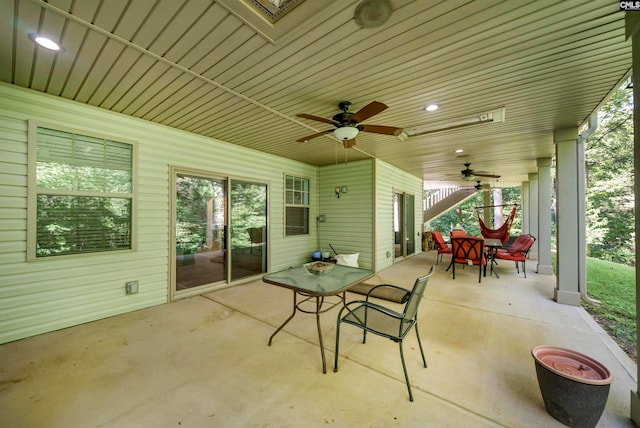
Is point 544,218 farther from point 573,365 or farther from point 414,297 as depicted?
point 414,297

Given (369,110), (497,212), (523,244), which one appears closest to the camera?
(369,110)

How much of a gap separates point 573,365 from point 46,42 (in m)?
4.82

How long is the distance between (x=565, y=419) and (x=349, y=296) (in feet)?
9.30

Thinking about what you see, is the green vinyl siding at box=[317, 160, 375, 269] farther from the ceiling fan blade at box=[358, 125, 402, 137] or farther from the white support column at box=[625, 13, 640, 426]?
the white support column at box=[625, 13, 640, 426]

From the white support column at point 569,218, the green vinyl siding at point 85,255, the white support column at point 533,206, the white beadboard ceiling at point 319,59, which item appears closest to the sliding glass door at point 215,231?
the green vinyl siding at point 85,255

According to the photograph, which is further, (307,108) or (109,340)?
(307,108)

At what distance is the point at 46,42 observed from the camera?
6.46ft

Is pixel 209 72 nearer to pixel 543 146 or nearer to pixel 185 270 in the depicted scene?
pixel 185 270

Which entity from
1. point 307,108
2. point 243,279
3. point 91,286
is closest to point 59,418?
point 91,286

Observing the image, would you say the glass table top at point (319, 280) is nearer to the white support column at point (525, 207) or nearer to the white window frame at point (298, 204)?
the white window frame at point (298, 204)

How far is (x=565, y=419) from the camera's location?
5.16 feet

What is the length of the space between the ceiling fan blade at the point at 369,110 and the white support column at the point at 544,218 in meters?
5.69

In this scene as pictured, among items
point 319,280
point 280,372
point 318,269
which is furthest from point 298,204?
point 280,372

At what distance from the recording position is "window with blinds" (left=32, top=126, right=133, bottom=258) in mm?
2828
